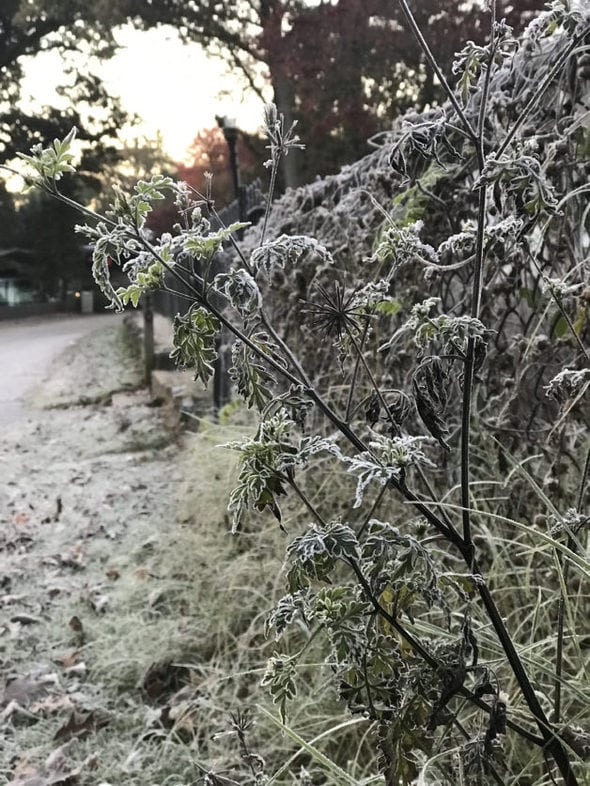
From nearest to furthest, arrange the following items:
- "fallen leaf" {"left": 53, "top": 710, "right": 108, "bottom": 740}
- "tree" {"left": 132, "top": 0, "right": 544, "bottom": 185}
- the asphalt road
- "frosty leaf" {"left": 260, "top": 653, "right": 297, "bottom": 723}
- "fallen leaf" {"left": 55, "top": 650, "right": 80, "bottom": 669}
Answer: "frosty leaf" {"left": 260, "top": 653, "right": 297, "bottom": 723}, "fallen leaf" {"left": 53, "top": 710, "right": 108, "bottom": 740}, "fallen leaf" {"left": 55, "top": 650, "right": 80, "bottom": 669}, the asphalt road, "tree" {"left": 132, "top": 0, "right": 544, "bottom": 185}

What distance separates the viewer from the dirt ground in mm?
1593

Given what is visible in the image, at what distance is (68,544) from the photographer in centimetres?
270

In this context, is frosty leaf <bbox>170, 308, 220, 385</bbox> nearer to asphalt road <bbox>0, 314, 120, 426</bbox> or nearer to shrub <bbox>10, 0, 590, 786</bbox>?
shrub <bbox>10, 0, 590, 786</bbox>

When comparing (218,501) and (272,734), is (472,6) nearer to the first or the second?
(218,501)

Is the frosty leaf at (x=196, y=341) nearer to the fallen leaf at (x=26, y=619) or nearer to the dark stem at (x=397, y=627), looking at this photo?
the dark stem at (x=397, y=627)

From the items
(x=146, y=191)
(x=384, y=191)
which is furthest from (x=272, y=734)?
(x=384, y=191)

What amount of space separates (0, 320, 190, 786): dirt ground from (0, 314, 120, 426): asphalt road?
98 millimetres

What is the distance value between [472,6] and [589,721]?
4627mm

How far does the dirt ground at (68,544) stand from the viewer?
5.23 ft

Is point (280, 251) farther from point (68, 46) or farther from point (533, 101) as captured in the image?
point (68, 46)

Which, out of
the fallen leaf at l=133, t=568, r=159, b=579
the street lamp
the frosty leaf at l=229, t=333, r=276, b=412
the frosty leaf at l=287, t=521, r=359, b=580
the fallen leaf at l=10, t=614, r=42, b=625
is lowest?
the fallen leaf at l=10, t=614, r=42, b=625

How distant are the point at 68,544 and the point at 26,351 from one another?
8.65 feet

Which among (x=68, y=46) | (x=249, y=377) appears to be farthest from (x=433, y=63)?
(x=68, y=46)

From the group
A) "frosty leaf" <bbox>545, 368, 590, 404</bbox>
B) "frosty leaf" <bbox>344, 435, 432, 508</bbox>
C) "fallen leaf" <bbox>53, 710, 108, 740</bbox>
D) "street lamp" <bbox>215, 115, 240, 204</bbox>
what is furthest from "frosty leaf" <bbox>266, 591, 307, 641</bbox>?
"street lamp" <bbox>215, 115, 240, 204</bbox>
